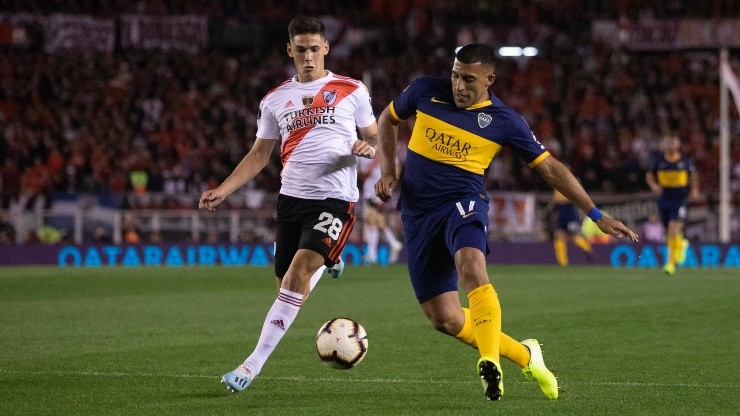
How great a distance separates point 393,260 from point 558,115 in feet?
29.4

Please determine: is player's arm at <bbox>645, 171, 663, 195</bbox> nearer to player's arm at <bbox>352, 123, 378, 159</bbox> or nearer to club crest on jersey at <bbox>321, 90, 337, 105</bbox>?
player's arm at <bbox>352, 123, 378, 159</bbox>

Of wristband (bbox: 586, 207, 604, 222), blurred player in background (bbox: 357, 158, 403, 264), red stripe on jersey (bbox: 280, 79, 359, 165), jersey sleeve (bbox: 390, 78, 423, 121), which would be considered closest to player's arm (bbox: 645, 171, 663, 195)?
blurred player in background (bbox: 357, 158, 403, 264)

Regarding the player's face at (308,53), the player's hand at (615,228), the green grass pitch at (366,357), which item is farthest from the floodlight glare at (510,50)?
the player's hand at (615,228)

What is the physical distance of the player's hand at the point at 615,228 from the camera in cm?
745

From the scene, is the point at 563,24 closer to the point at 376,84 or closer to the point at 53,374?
the point at 376,84

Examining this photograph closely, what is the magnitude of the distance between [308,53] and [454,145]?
4.65ft

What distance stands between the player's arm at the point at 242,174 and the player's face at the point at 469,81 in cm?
158

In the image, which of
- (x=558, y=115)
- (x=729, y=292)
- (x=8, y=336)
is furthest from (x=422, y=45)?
(x=8, y=336)

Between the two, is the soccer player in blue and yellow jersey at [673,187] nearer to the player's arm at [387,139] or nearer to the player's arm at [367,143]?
the player's arm at [367,143]

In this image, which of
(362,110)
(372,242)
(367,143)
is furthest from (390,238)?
(367,143)

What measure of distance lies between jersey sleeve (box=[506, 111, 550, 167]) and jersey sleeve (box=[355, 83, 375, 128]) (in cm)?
144

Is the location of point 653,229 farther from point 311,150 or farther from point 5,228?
point 311,150

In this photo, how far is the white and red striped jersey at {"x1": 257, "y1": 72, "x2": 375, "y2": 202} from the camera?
8.77m

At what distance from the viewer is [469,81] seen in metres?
7.80
